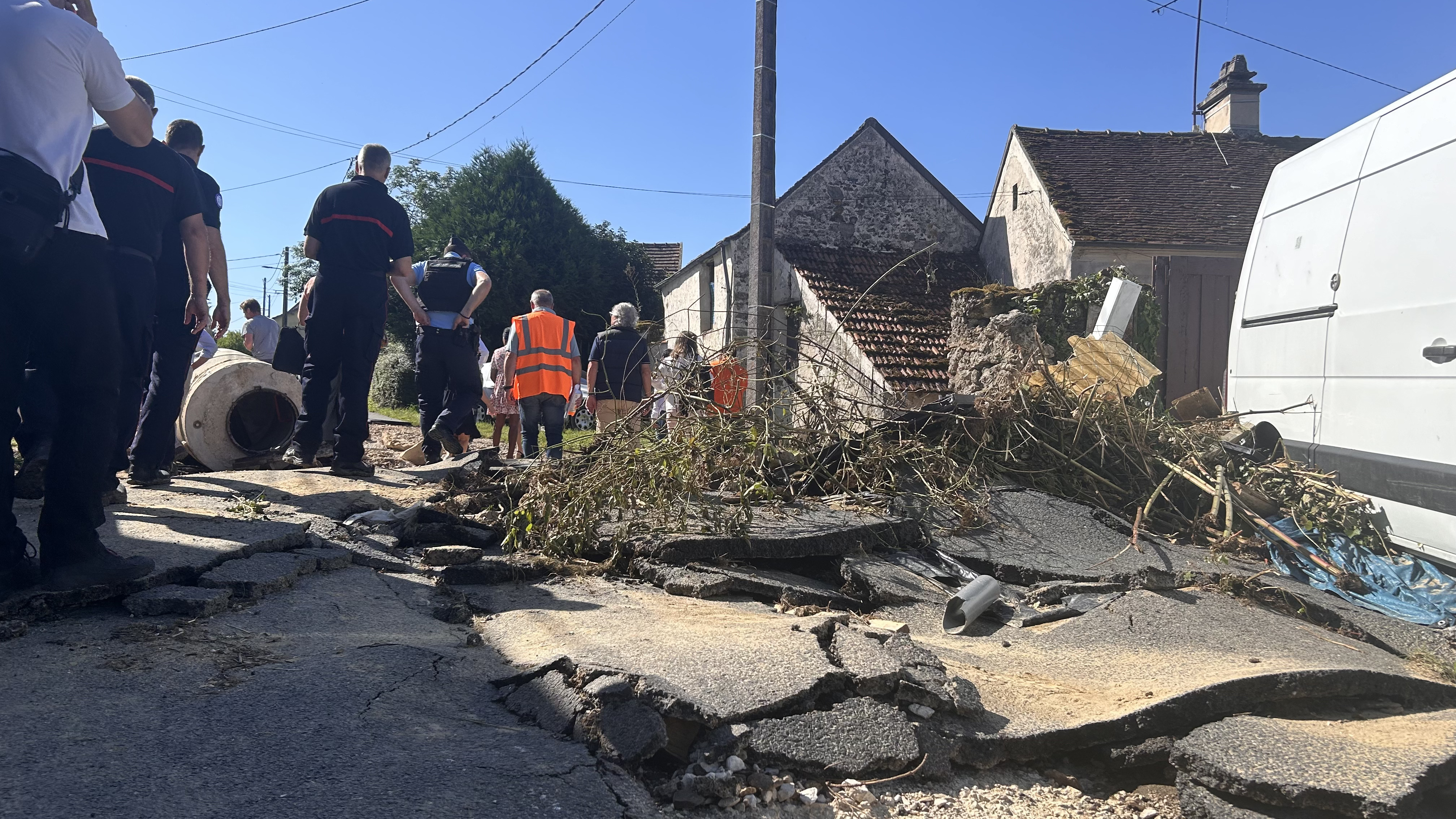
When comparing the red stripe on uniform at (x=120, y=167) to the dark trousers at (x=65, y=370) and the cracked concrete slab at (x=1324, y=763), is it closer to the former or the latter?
the dark trousers at (x=65, y=370)

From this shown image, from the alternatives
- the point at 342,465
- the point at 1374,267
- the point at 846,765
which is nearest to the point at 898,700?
the point at 846,765

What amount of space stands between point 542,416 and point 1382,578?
18.9 ft

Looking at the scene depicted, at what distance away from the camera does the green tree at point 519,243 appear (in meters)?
24.2

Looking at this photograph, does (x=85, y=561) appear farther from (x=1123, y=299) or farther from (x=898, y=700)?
(x=1123, y=299)

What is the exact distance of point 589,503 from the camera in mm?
4145

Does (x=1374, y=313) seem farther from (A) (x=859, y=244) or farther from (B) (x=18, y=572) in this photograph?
(A) (x=859, y=244)

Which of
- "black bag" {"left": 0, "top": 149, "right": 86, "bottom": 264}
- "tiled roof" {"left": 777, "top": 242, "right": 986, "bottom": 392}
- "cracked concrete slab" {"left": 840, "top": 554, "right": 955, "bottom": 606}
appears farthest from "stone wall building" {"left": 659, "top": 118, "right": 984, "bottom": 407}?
"black bag" {"left": 0, "top": 149, "right": 86, "bottom": 264}

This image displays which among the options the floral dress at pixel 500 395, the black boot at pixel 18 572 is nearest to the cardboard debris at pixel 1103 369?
the black boot at pixel 18 572

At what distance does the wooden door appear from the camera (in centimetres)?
880

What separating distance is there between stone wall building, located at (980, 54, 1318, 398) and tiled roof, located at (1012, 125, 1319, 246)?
0.07ft

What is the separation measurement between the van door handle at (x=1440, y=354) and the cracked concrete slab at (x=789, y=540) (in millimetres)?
2152

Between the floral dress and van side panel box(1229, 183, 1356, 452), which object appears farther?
the floral dress

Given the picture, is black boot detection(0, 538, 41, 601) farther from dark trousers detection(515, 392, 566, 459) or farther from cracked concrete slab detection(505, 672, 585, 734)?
dark trousers detection(515, 392, 566, 459)

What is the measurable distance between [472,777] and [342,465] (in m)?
4.03
